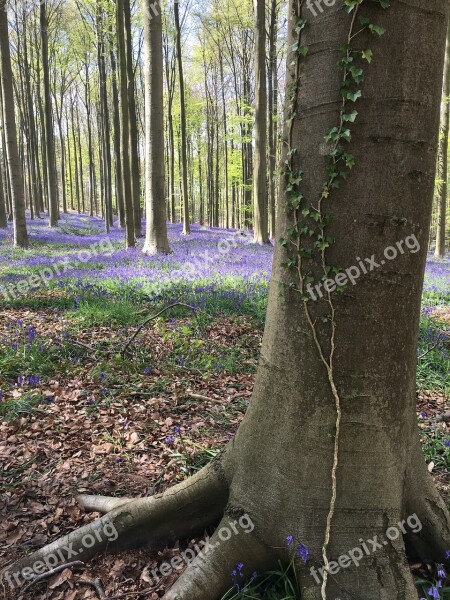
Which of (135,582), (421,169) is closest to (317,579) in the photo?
(135,582)

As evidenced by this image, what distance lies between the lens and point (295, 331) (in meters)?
2.02

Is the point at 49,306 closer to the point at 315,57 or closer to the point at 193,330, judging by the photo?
the point at 193,330

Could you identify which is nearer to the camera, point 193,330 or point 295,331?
point 295,331

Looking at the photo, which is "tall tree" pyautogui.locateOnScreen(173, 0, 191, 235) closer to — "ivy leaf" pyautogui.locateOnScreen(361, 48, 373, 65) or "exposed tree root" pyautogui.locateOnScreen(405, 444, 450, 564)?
"ivy leaf" pyautogui.locateOnScreen(361, 48, 373, 65)

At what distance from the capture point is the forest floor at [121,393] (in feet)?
9.20

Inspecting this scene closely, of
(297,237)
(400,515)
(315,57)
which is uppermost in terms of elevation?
(315,57)

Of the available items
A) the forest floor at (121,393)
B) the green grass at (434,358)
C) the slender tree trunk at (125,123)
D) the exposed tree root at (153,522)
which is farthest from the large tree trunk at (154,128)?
the exposed tree root at (153,522)

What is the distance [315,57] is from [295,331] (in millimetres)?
1199

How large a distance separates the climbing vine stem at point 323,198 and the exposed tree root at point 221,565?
0.37 metres

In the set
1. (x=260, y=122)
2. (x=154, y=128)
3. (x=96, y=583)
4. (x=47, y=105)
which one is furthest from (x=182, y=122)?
(x=96, y=583)

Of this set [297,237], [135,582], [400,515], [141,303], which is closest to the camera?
[297,237]

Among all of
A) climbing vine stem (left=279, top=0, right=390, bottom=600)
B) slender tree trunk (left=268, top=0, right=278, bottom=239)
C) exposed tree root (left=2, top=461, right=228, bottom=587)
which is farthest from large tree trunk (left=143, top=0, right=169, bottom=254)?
climbing vine stem (left=279, top=0, right=390, bottom=600)

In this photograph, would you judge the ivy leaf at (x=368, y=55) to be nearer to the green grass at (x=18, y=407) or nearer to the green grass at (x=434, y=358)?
the green grass at (x=18, y=407)

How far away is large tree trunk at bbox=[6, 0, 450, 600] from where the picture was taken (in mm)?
1762
